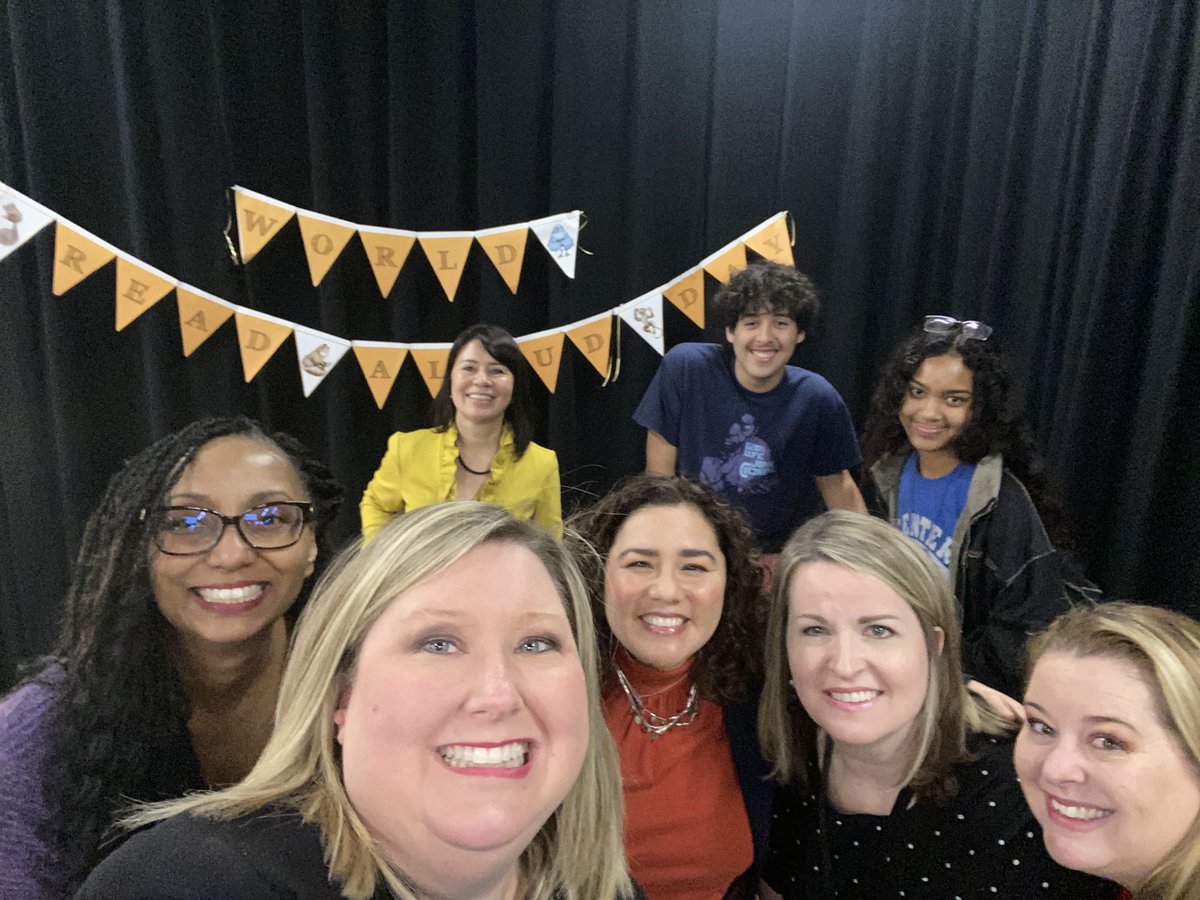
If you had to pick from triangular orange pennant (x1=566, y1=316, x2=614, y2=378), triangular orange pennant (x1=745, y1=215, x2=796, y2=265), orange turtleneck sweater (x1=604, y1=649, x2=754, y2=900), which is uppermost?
triangular orange pennant (x1=745, y1=215, x2=796, y2=265)

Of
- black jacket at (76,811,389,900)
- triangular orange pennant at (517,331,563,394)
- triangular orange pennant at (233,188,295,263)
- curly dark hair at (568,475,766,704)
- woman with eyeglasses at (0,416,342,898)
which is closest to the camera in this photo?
black jacket at (76,811,389,900)

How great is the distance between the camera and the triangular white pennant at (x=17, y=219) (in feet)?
8.74

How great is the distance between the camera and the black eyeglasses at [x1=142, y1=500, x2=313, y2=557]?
53.1 inches

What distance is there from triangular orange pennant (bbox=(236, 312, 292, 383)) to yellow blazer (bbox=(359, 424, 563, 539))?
0.63 metres

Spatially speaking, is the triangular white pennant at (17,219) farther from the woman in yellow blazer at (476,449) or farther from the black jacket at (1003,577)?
the black jacket at (1003,577)

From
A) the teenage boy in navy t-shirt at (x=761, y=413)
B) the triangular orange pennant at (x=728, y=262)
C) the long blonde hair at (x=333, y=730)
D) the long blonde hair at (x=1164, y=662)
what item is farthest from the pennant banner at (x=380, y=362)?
the long blonde hair at (x=1164, y=662)

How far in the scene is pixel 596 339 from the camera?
3.04m

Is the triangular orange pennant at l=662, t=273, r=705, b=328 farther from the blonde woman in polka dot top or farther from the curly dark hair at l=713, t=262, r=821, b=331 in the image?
the blonde woman in polka dot top

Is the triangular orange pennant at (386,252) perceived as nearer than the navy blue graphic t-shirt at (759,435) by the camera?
No

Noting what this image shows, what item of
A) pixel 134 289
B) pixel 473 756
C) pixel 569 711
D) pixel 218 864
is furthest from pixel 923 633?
pixel 134 289

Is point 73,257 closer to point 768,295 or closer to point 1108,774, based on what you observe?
point 768,295

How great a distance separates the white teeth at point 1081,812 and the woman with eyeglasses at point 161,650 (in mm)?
1374

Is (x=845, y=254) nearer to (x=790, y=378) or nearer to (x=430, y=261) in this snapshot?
(x=790, y=378)

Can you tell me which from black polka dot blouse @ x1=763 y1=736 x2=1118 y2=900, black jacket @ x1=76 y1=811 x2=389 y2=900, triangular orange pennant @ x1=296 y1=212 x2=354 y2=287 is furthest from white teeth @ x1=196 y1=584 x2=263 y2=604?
triangular orange pennant @ x1=296 y1=212 x2=354 y2=287
